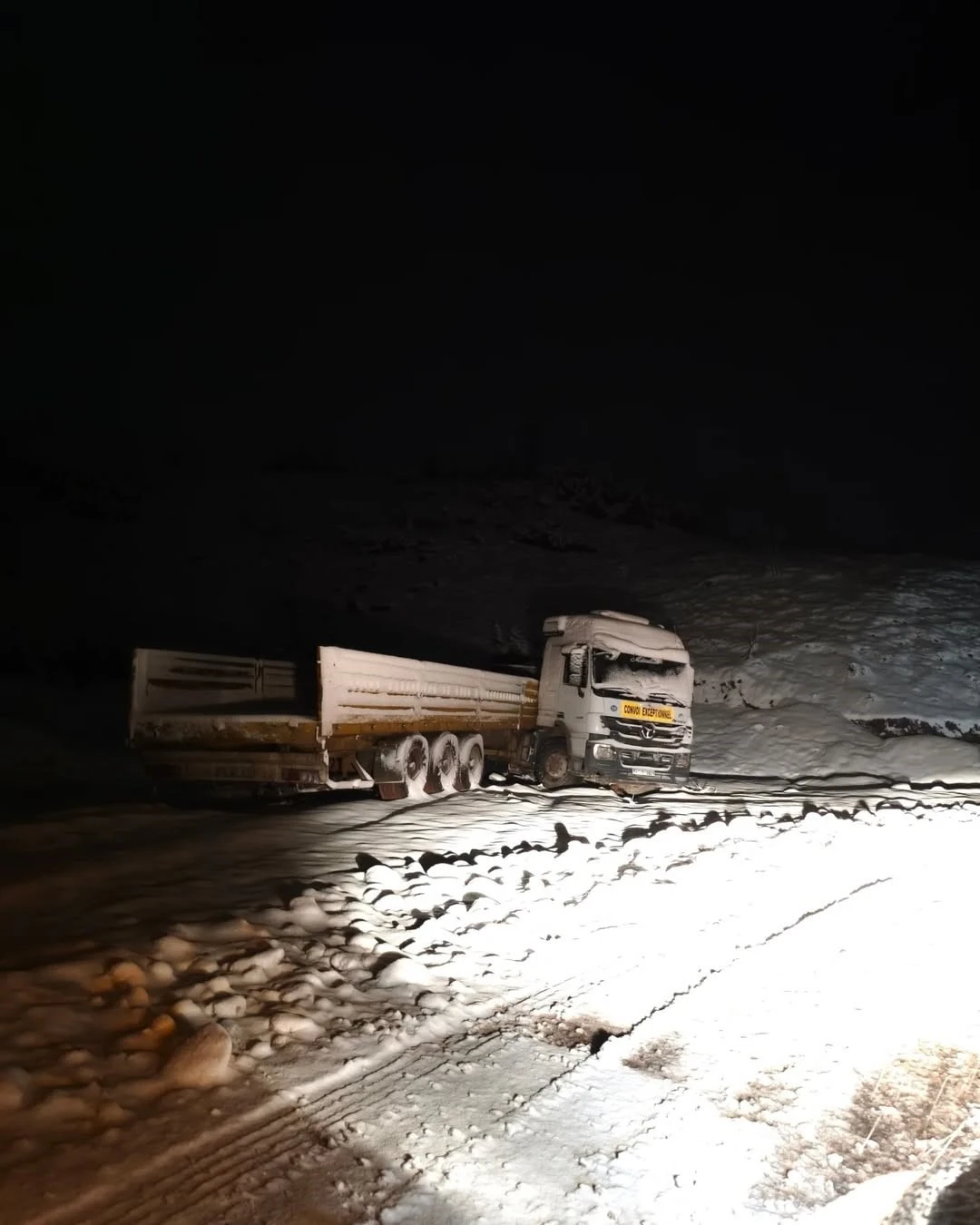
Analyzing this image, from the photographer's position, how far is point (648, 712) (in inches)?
627

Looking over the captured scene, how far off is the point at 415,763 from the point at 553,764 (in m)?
4.15

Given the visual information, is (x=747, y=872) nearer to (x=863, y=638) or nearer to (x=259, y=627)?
(x=863, y=638)

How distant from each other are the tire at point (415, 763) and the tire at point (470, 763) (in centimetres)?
107

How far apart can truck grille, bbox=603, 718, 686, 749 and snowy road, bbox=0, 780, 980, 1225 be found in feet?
18.8

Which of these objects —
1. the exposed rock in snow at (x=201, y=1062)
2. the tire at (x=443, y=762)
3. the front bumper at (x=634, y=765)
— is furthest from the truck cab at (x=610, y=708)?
the exposed rock in snow at (x=201, y=1062)

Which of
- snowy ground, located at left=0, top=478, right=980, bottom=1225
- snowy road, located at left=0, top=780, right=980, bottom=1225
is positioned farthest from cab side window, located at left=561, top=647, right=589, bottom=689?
snowy road, located at left=0, top=780, right=980, bottom=1225

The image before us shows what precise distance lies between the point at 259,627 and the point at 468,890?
26.8m

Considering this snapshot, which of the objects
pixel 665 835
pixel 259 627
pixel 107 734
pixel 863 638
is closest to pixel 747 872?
pixel 665 835

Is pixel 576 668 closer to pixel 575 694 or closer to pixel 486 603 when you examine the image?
pixel 575 694

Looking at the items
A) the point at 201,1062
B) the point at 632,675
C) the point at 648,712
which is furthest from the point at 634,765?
the point at 201,1062

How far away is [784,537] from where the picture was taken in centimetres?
5072

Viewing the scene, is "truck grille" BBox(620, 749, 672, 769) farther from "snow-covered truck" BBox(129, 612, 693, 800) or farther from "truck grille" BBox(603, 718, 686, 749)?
"truck grille" BBox(603, 718, 686, 749)

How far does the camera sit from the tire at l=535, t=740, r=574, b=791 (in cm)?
1592

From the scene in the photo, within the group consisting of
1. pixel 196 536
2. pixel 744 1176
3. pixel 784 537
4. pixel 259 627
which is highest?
pixel 784 537
